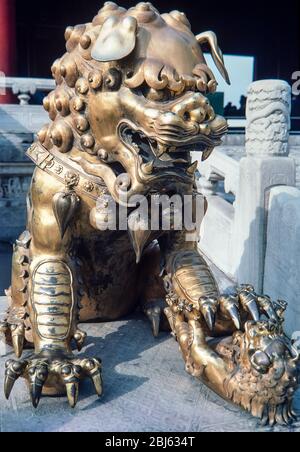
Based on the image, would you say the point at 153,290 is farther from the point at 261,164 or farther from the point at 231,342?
the point at 261,164

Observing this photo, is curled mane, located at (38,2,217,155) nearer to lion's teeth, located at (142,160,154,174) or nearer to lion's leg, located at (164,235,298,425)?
lion's teeth, located at (142,160,154,174)

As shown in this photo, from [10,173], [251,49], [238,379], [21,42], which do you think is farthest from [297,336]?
[251,49]

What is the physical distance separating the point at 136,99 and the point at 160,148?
0.16m

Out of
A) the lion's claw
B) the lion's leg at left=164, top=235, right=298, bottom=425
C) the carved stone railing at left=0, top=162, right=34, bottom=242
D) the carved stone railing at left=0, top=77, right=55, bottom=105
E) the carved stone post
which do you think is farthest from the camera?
the carved stone railing at left=0, top=77, right=55, bottom=105

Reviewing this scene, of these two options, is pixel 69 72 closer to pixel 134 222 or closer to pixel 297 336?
pixel 134 222

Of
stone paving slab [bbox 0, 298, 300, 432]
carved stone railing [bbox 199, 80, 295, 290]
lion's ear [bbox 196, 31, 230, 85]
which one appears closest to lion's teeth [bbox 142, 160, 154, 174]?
lion's ear [bbox 196, 31, 230, 85]

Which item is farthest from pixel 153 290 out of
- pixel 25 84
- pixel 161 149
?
pixel 25 84

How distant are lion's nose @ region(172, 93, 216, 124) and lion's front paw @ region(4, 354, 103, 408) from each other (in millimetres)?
755

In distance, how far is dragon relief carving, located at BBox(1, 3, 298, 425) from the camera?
143cm

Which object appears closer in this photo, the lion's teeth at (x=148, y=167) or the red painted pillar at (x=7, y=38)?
the lion's teeth at (x=148, y=167)

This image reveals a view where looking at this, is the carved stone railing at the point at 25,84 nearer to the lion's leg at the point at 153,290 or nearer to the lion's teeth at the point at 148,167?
the lion's leg at the point at 153,290

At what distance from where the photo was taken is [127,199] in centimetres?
153

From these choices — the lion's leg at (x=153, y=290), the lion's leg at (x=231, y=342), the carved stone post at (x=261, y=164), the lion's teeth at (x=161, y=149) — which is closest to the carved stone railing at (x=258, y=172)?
the carved stone post at (x=261, y=164)

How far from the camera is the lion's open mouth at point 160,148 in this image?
1.44 m
